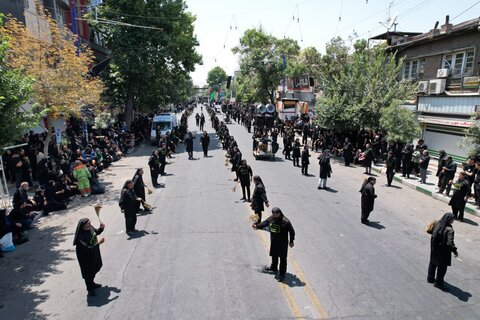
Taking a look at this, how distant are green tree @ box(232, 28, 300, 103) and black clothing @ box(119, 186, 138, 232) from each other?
39.9 metres

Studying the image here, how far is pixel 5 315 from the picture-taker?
600 centimetres

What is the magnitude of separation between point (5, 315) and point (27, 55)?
11.4 m

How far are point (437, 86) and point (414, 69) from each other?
14.5 ft

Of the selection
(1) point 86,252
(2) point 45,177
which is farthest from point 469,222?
(2) point 45,177

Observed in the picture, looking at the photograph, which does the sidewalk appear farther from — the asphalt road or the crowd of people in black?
the crowd of people in black

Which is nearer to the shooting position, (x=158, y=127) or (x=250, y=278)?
(x=250, y=278)

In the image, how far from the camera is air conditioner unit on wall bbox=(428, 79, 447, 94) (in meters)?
19.4

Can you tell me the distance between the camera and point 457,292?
21.6ft

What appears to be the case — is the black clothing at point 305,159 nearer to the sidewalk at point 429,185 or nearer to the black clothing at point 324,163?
the black clothing at point 324,163

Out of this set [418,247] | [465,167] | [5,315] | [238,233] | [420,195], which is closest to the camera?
[5,315]

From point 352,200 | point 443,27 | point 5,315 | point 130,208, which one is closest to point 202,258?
point 130,208

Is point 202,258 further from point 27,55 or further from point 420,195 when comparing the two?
point 27,55

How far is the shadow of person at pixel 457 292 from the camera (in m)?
6.41

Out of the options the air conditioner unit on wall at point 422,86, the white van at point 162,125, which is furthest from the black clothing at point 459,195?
the white van at point 162,125
